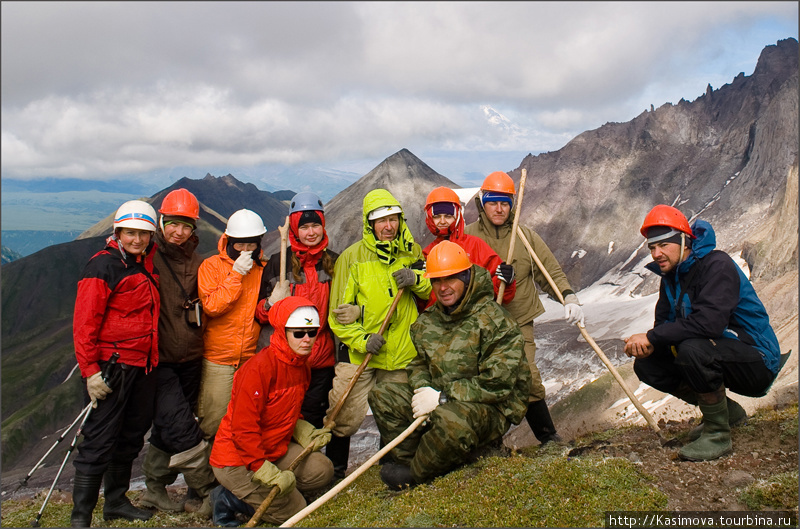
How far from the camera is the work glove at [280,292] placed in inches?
268

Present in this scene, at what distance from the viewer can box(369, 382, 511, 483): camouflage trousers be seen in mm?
5764

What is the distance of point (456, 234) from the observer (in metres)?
7.22

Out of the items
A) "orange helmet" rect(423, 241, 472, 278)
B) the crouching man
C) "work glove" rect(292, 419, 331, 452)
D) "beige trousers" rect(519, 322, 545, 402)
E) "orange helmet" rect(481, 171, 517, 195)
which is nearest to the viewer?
the crouching man

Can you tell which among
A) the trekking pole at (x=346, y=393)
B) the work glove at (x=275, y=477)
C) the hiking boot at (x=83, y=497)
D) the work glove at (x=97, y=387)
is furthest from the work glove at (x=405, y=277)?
the hiking boot at (x=83, y=497)

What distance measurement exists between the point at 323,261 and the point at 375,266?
78 cm

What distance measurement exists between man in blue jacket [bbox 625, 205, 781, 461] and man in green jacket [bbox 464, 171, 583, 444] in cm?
149

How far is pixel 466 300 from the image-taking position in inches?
240

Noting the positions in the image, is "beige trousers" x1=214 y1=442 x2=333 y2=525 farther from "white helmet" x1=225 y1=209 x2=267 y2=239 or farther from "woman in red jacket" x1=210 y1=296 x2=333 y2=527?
"white helmet" x1=225 y1=209 x2=267 y2=239

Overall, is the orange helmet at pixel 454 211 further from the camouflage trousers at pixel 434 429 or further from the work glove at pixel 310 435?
the work glove at pixel 310 435

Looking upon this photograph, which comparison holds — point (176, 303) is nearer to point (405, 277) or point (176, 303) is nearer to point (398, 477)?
point (405, 277)

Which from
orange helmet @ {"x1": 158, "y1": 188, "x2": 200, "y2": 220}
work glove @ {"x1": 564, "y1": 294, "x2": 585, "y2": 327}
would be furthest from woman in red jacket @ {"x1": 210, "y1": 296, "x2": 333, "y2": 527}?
work glove @ {"x1": 564, "y1": 294, "x2": 585, "y2": 327}

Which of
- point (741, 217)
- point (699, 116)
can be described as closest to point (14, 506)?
point (741, 217)

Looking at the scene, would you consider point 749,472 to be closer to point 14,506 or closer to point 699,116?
point 14,506

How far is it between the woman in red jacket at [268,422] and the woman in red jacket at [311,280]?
2.40 feet
